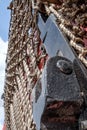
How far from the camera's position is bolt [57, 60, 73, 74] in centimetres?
110

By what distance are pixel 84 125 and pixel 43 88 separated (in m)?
0.17

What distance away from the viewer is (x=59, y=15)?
142 centimetres

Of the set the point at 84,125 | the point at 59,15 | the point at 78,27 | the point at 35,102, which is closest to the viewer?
the point at 84,125

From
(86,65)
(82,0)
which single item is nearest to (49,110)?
(86,65)

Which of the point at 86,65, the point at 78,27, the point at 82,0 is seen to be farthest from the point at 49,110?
the point at 82,0

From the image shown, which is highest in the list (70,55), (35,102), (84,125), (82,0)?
(82,0)

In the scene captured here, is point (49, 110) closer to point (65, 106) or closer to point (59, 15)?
point (65, 106)

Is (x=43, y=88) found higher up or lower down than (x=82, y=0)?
lower down

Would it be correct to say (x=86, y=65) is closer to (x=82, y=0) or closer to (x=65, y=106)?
(x=65, y=106)

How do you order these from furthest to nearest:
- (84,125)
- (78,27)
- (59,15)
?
1. (59,15)
2. (78,27)
3. (84,125)

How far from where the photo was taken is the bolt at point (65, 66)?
1100 mm

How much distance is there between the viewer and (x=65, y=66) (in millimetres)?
1110

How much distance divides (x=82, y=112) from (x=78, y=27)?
0.37m

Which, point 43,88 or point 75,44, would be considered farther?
point 75,44
